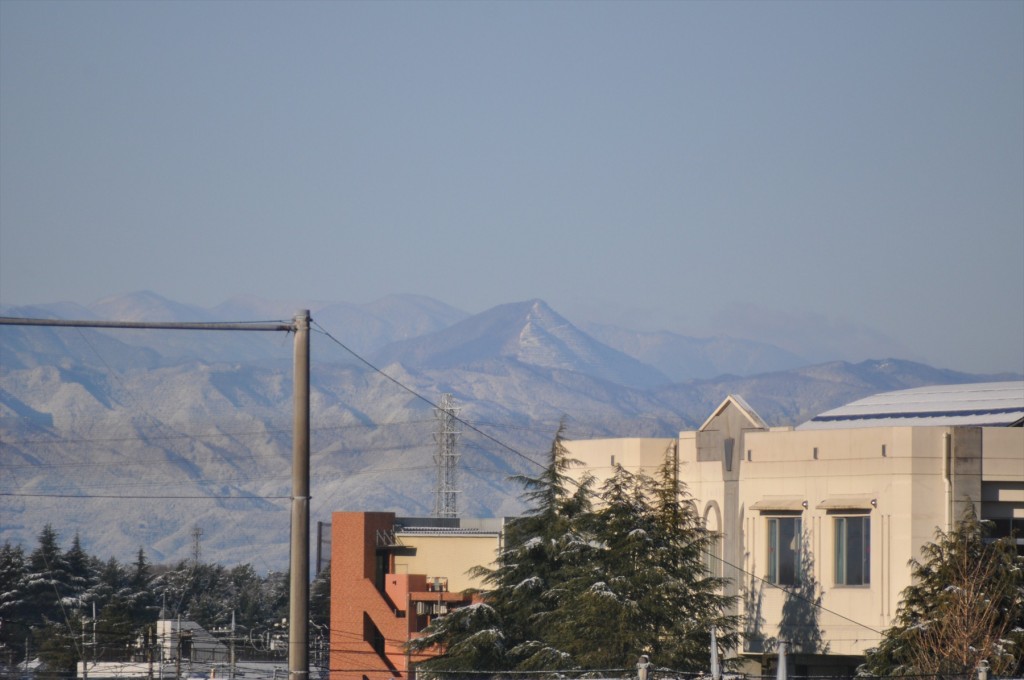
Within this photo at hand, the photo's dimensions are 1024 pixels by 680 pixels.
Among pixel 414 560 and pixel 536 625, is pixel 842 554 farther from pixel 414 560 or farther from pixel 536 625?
pixel 414 560

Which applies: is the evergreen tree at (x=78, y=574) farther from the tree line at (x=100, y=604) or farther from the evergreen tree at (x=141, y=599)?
the evergreen tree at (x=141, y=599)

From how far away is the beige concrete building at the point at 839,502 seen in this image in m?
46.1

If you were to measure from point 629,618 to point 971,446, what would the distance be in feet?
37.0

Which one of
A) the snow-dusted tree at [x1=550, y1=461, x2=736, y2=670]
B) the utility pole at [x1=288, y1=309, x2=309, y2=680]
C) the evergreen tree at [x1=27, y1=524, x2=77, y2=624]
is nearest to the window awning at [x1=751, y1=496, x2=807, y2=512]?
the snow-dusted tree at [x1=550, y1=461, x2=736, y2=670]

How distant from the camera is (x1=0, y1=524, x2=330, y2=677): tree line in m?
112

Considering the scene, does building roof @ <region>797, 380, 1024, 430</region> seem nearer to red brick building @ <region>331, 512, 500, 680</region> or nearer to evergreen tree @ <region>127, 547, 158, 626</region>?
red brick building @ <region>331, 512, 500, 680</region>

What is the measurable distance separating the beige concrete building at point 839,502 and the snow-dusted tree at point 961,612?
169 centimetres

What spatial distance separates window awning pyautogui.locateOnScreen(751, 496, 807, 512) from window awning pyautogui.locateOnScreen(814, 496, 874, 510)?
80 cm

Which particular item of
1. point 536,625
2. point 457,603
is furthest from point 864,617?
point 457,603

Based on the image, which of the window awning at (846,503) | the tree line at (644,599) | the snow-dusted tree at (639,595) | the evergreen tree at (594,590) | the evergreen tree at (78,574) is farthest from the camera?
the evergreen tree at (78,574)

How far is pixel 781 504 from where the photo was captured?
161ft

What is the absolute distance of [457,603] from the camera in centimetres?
7425

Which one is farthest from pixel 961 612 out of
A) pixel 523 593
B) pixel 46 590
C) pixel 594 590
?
Result: pixel 46 590

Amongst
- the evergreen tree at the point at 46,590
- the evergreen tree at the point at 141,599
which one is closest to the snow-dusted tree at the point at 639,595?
the evergreen tree at the point at 141,599
